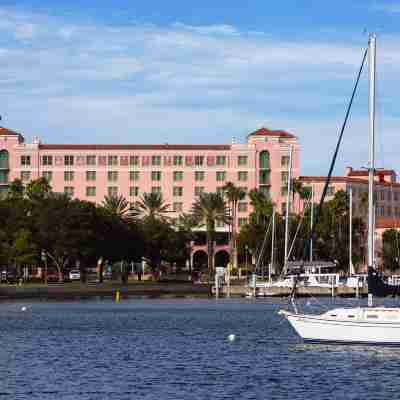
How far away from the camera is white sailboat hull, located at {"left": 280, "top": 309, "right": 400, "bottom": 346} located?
60.2 metres

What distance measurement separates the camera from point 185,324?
90750 mm

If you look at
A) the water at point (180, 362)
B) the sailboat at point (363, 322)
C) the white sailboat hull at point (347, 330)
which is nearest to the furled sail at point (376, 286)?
the sailboat at point (363, 322)

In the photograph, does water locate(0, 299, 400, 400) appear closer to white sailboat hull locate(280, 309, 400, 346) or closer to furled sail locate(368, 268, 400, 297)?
white sailboat hull locate(280, 309, 400, 346)

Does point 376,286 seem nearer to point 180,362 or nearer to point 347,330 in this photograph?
point 347,330

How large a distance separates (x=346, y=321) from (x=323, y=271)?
4313 inches

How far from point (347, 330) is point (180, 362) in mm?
8647

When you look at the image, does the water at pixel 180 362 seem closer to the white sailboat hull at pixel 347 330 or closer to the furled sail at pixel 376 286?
the white sailboat hull at pixel 347 330

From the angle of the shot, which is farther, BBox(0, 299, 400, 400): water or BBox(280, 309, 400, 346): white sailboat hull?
BBox(280, 309, 400, 346): white sailboat hull

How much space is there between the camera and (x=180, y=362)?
60094 mm

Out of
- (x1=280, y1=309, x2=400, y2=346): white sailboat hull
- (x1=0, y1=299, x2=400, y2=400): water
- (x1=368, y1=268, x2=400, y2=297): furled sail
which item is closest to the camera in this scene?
(x1=0, y1=299, x2=400, y2=400): water

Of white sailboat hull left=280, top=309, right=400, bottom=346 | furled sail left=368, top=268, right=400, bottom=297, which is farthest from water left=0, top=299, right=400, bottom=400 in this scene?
furled sail left=368, top=268, right=400, bottom=297

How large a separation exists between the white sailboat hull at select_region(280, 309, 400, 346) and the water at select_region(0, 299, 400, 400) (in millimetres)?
679

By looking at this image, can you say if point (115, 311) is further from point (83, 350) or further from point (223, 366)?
point (223, 366)

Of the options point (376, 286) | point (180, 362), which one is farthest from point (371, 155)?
point (180, 362)
